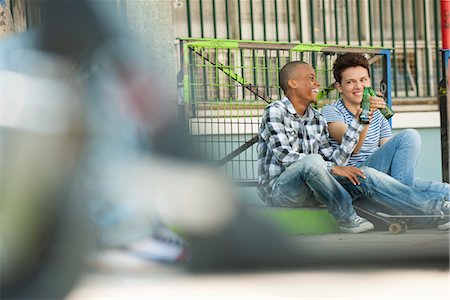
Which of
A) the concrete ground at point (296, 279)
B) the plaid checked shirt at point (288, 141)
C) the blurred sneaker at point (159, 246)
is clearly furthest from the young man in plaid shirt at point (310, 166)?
the blurred sneaker at point (159, 246)

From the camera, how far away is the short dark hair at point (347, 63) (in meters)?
4.39

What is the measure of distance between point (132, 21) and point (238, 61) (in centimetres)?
371

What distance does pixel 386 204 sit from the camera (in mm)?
4113

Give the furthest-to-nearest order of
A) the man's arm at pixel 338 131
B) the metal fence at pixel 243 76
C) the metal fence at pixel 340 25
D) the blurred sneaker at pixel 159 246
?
the metal fence at pixel 340 25, the metal fence at pixel 243 76, the man's arm at pixel 338 131, the blurred sneaker at pixel 159 246

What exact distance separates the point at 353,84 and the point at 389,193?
595mm

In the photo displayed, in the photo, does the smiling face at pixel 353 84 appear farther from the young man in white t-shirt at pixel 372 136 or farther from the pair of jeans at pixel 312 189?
the pair of jeans at pixel 312 189

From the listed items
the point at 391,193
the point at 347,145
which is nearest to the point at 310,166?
the point at 347,145

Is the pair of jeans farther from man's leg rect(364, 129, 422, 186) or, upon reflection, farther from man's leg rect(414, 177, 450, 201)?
man's leg rect(414, 177, 450, 201)

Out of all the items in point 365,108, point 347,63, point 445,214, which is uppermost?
point 347,63

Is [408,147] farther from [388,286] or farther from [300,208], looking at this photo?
[388,286]

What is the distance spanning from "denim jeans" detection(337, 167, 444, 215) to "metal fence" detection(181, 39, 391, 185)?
0.63 meters

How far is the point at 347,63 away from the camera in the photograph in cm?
440

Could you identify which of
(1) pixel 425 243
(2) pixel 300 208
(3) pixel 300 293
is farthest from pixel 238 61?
(3) pixel 300 293

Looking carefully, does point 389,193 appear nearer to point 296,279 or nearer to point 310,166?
point 310,166
